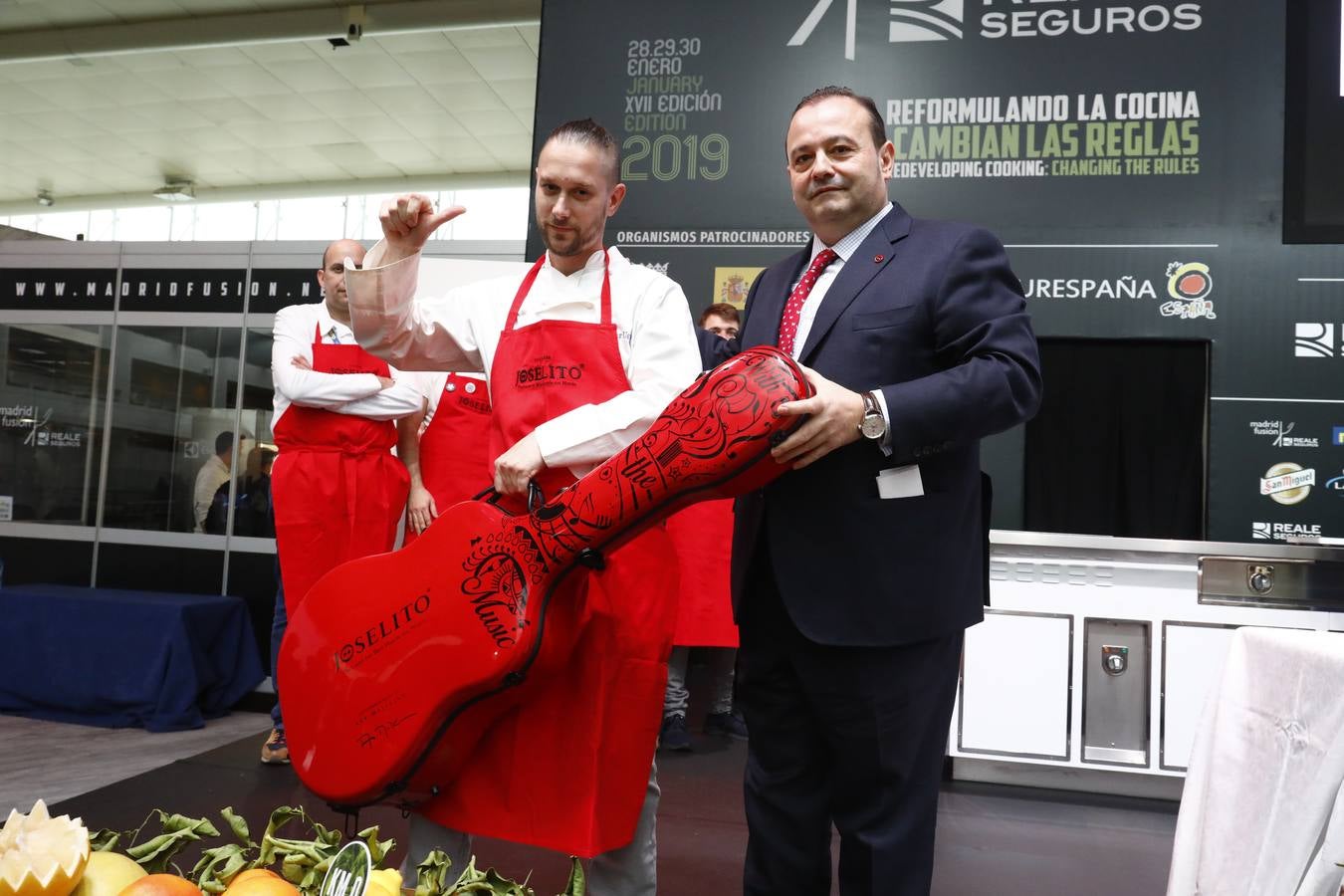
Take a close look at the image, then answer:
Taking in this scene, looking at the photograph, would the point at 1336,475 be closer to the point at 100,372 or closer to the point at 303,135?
the point at 100,372

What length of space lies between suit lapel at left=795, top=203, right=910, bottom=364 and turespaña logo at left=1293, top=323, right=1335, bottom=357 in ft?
9.46

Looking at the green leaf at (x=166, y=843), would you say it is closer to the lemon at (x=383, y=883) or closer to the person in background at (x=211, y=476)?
the lemon at (x=383, y=883)

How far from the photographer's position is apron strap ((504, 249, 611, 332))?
1.41 meters

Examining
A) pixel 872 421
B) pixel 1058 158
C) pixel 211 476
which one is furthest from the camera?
pixel 211 476

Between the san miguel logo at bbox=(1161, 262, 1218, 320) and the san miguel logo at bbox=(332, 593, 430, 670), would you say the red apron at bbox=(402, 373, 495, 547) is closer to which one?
the san miguel logo at bbox=(332, 593, 430, 670)

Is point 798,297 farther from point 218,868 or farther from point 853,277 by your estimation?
point 218,868

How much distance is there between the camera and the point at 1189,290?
11.5 ft

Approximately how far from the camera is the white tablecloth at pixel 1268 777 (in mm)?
1107

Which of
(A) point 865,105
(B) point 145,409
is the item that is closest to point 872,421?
(A) point 865,105

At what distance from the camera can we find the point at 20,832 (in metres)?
0.55

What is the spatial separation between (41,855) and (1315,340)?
13.0 feet

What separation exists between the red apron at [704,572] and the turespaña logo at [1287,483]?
195cm

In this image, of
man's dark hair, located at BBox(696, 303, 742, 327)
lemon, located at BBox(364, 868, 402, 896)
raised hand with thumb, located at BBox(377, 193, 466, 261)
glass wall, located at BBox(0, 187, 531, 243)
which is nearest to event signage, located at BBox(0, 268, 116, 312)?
man's dark hair, located at BBox(696, 303, 742, 327)

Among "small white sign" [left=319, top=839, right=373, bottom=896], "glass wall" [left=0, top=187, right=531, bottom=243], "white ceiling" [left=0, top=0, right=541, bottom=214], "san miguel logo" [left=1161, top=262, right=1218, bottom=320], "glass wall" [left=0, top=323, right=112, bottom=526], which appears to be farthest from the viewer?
"glass wall" [left=0, top=187, right=531, bottom=243]
